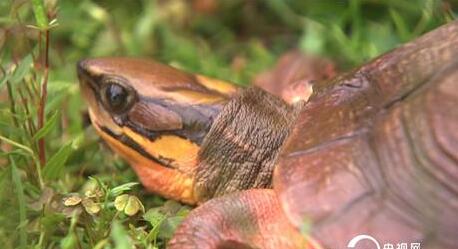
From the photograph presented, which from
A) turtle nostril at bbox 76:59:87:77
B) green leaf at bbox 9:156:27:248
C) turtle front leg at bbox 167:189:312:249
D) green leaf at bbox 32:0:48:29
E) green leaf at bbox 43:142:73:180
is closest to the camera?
turtle front leg at bbox 167:189:312:249

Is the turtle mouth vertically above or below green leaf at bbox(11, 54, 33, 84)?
above

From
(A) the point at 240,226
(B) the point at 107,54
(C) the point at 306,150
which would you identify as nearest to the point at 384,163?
(C) the point at 306,150

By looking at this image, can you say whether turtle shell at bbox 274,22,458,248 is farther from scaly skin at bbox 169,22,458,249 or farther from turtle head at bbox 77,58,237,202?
turtle head at bbox 77,58,237,202

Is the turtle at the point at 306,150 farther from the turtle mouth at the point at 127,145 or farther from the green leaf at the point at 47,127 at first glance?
the green leaf at the point at 47,127

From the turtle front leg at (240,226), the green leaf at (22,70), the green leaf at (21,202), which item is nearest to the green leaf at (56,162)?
the green leaf at (21,202)

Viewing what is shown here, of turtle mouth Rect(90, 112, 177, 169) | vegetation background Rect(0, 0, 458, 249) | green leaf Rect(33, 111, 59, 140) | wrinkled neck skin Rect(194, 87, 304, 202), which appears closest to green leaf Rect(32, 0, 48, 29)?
vegetation background Rect(0, 0, 458, 249)

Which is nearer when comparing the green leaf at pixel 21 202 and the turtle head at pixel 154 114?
the green leaf at pixel 21 202

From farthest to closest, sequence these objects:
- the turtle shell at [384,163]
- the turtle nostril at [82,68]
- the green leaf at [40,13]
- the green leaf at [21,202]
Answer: the turtle nostril at [82,68], the green leaf at [40,13], the green leaf at [21,202], the turtle shell at [384,163]
